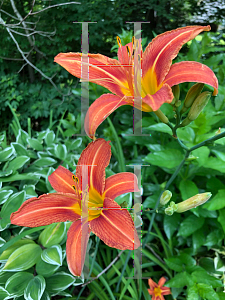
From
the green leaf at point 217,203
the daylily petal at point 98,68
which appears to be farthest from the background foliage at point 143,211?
the daylily petal at point 98,68

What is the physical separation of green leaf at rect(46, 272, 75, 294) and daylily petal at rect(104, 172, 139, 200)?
43 centimetres

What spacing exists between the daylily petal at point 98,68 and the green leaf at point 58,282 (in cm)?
62

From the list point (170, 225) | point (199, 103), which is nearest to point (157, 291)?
point (170, 225)

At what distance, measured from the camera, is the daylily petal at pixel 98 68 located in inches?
13.6

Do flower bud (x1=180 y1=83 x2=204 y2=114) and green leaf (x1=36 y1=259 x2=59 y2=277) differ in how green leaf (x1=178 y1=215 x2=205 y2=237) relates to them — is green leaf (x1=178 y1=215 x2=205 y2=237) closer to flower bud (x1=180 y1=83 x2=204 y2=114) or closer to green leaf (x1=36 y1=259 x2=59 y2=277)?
green leaf (x1=36 y1=259 x2=59 y2=277)

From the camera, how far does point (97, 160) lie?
1.35 feet

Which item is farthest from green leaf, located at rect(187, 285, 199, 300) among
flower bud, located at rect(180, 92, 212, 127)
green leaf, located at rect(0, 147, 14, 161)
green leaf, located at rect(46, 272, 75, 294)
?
green leaf, located at rect(0, 147, 14, 161)

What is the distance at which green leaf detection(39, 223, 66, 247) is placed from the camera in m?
0.70

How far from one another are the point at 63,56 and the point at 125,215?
0.94ft

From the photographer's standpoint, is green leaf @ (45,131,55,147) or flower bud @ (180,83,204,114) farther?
green leaf @ (45,131,55,147)

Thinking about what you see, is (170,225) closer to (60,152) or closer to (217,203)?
(217,203)

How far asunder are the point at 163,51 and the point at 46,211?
351mm

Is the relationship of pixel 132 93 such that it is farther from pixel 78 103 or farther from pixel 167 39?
pixel 78 103

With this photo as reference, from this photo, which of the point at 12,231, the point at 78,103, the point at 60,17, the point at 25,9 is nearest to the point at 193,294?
the point at 12,231
